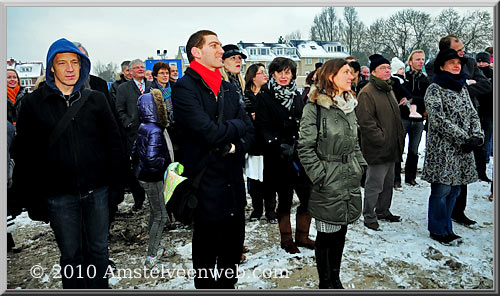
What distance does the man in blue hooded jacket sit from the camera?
102 inches

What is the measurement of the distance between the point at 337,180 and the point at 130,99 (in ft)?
13.0

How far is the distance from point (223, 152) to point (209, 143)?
0.16m

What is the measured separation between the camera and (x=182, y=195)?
255cm

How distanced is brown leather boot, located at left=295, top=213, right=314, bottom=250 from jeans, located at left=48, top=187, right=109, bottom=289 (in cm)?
230

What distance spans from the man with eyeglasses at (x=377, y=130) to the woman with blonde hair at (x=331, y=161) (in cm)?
147

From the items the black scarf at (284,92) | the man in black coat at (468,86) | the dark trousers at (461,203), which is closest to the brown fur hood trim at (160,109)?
the black scarf at (284,92)

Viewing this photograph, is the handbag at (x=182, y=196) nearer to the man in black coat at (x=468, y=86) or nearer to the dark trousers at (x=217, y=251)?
the dark trousers at (x=217, y=251)

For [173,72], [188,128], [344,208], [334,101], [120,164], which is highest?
[173,72]

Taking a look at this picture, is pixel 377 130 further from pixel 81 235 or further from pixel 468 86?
pixel 81 235

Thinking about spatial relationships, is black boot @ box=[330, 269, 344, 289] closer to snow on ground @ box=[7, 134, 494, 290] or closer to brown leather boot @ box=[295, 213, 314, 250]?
snow on ground @ box=[7, 134, 494, 290]

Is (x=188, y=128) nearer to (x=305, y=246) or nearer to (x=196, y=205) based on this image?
(x=196, y=205)

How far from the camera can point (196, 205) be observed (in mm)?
2588

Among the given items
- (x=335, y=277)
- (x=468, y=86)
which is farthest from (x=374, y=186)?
(x=468, y=86)

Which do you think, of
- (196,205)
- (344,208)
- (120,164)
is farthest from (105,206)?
(344,208)
